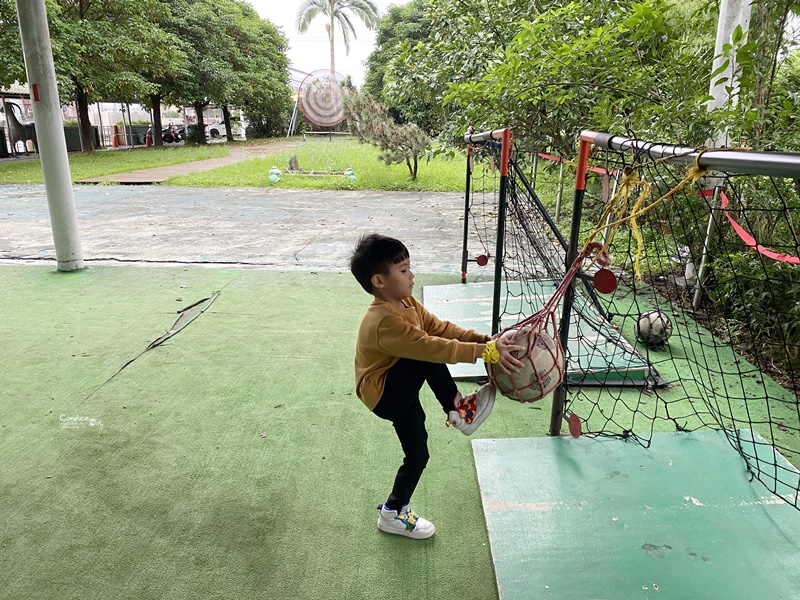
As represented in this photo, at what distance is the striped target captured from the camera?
48.3 feet

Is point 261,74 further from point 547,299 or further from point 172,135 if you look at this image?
point 547,299

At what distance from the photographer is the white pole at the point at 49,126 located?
4531 mm

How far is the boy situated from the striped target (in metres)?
13.2

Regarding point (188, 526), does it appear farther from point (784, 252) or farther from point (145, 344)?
point (784, 252)

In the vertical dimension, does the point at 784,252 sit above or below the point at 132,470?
above

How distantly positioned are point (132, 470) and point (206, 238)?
15.1ft

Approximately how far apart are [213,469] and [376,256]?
1.21 m

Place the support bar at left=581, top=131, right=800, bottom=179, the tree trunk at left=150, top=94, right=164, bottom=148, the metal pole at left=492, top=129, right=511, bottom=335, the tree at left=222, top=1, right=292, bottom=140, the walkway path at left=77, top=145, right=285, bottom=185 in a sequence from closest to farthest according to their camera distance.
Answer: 1. the support bar at left=581, top=131, right=800, bottom=179
2. the metal pole at left=492, top=129, right=511, bottom=335
3. the walkway path at left=77, top=145, right=285, bottom=185
4. the tree trunk at left=150, top=94, right=164, bottom=148
5. the tree at left=222, top=1, right=292, bottom=140

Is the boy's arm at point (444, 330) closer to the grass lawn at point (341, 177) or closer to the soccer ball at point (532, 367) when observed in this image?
the soccer ball at point (532, 367)

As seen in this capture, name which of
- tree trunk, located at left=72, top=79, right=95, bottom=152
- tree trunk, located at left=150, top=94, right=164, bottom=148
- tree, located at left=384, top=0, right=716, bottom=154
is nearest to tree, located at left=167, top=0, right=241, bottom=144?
tree trunk, located at left=150, top=94, right=164, bottom=148

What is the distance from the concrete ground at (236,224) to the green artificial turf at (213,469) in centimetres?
193

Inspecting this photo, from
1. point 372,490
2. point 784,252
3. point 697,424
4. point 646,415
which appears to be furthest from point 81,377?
point 784,252

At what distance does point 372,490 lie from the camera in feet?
7.09

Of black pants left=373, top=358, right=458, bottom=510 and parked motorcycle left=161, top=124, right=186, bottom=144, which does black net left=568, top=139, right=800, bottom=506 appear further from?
parked motorcycle left=161, top=124, right=186, bottom=144
